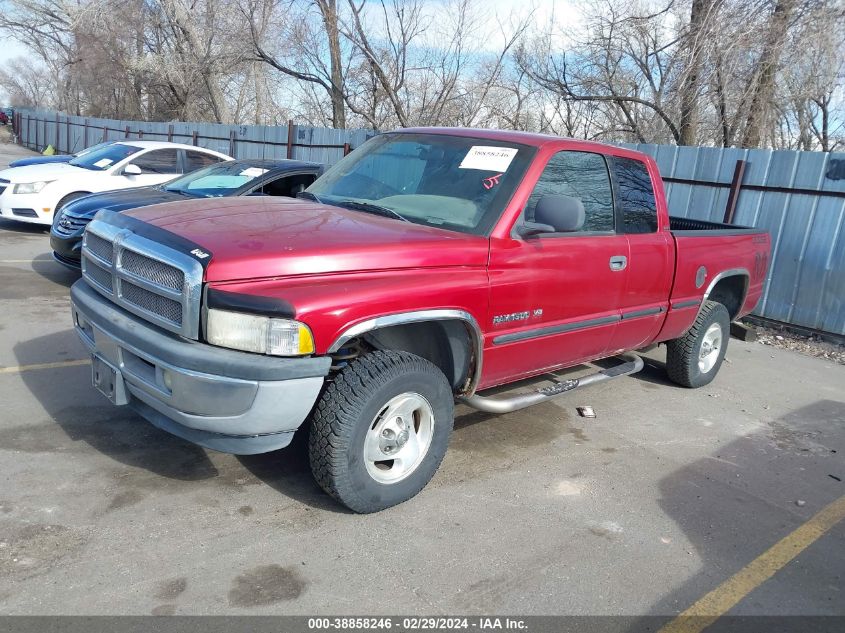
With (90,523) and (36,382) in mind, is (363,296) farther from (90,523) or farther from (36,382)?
(36,382)

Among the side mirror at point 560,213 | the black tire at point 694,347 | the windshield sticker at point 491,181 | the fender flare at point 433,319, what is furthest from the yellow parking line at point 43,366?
the black tire at point 694,347

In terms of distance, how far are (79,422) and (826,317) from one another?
791 centimetres

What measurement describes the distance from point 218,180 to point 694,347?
17.8 feet

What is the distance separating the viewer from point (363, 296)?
3307 mm

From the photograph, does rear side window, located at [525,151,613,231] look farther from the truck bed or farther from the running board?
the truck bed

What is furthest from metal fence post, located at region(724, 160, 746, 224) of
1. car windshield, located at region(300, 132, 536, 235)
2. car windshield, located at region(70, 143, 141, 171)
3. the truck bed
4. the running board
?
car windshield, located at region(70, 143, 141, 171)

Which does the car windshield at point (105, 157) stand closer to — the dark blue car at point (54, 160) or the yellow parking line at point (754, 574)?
the dark blue car at point (54, 160)

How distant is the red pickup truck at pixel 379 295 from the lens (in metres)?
3.14

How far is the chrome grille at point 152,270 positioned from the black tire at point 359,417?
0.85 meters

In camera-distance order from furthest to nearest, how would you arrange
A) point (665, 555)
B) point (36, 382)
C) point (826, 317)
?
point (826, 317) < point (36, 382) < point (665, 555)

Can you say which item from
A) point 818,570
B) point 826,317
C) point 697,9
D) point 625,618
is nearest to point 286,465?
point 625,618

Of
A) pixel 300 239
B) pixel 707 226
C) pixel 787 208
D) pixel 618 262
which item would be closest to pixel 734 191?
pixel 787 208

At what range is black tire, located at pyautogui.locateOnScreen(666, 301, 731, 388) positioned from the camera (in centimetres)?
598

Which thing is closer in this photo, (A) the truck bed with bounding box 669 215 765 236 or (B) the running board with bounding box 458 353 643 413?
(B) the running board with bounding box 458 353 643 413
